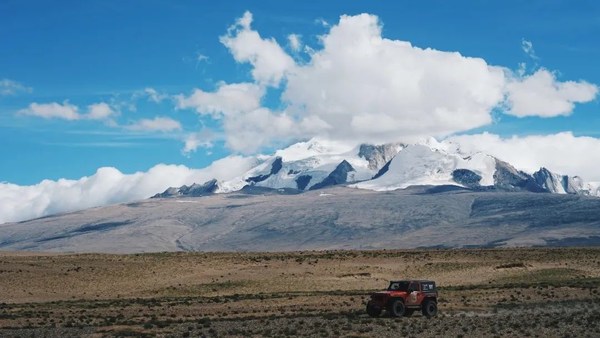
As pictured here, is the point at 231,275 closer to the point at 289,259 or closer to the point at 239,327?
the point at 289,259

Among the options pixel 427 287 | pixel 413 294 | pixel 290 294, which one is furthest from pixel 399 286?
pixel 290 294

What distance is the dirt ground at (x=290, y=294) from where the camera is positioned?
48.6 m

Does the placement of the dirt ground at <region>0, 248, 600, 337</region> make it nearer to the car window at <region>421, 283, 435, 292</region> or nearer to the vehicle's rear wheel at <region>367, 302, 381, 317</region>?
the vehicle's rear wheel at <region>367, 302, 381, 317</region>

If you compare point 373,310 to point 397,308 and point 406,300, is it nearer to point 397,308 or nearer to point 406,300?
point 397,308

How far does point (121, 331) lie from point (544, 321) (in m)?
25.9

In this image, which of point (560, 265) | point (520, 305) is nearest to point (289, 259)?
point (560, 265)

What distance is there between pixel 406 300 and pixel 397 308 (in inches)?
34.2

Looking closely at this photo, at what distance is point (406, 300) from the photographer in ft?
178

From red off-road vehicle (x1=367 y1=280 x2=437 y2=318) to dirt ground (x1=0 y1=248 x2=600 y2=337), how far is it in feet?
→ 2.44

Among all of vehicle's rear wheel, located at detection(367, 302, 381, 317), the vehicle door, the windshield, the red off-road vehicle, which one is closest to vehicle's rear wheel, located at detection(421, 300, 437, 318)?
the red off-road vehicle

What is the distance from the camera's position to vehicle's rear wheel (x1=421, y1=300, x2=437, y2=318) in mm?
54469

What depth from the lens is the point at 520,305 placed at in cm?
6053

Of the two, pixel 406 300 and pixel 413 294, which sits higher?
pixel 413 294

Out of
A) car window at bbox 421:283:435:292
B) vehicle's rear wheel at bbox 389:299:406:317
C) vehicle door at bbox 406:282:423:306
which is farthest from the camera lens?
car window at bbox 421:283:435:292
